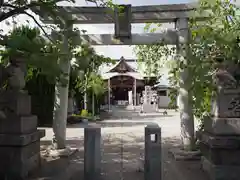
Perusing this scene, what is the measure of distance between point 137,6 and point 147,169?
4480 millimetres

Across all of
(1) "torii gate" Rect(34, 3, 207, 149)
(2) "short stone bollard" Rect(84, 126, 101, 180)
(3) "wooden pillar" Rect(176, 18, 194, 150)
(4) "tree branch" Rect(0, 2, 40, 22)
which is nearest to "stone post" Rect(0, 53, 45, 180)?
(4) "tree branch" Rect(0, 2, 40, 22)

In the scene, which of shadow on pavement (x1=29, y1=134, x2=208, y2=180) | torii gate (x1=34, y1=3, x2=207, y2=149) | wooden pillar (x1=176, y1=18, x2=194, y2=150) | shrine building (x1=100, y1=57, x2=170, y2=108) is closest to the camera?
shadow on pavement (x1=29, y1=134, x2=208, y2=180)

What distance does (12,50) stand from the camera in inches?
157

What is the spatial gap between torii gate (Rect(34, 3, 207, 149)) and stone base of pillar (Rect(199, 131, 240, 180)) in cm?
211

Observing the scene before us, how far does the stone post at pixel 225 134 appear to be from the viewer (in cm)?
512

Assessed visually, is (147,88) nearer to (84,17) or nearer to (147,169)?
(84,17)

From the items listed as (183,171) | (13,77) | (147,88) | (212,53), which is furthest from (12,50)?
(147,88)

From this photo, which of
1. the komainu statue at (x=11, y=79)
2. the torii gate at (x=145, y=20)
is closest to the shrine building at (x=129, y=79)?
the torii gate at (x=145, y=20)

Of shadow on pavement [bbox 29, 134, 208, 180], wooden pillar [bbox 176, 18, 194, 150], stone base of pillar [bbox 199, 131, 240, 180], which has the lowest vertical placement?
shadow on pavement [bbox 29, 134, 208, 180]

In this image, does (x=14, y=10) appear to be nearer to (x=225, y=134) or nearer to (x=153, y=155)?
(x=153, y=155)

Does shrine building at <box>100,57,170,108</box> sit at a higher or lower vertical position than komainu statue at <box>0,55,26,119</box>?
higher

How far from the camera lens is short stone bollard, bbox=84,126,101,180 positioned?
5188 millimetres

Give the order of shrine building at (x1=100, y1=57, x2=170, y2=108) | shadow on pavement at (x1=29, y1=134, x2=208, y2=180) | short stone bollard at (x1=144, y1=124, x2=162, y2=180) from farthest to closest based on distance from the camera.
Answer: shrine building at (x1=100, y1=57, x2=170, y2=108), shadow on pavement at (x1=29, y1=134, x2=208, y2=180), short stone bollard at (x1=144, y1=124, x2=162, y2=180)

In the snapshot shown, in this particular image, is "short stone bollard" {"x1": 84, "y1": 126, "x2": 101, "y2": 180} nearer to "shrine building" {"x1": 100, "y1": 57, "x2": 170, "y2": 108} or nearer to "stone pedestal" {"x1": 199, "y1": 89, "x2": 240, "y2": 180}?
"stone pedestal" {"x1": 199, "y1": 89, "x2": 240, "y2": 180}
